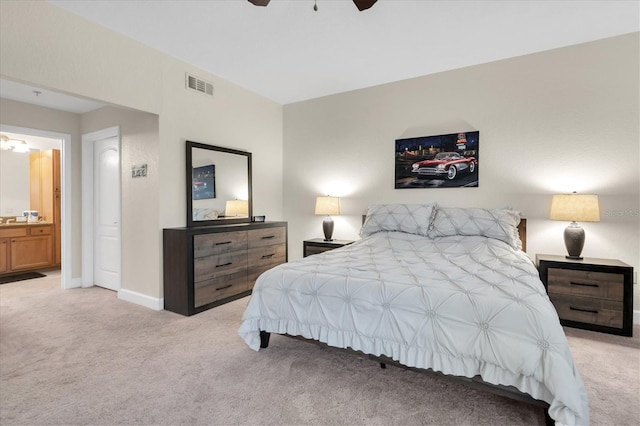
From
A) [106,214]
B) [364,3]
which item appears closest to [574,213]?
[364,3]

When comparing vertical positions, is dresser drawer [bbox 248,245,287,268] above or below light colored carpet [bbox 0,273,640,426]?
above

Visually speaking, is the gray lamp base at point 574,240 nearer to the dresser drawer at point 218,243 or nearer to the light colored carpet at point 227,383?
the light colored carpet at point 227,383

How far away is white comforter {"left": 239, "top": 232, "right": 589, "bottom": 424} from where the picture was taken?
1.49m

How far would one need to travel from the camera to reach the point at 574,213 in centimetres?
296

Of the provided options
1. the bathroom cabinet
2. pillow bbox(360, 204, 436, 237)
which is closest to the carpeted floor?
the bathroom cabinet

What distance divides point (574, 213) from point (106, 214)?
17.6 feet

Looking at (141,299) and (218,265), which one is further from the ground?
(218,265)

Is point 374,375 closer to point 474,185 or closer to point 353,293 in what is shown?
point 353,293

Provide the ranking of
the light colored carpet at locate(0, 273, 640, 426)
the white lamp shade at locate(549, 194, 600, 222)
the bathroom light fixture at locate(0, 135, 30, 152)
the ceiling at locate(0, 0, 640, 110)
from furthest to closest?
the bathroom light fixture at locate(0, 135, 30, 152) < the white lamp shade at locate(549, 194, 600, 222) < the ceiling at locate(0, 0, 640, 110) < the light colored carpet at locate(0, 273, 640, 426)

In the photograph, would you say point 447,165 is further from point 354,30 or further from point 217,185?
point 217,185

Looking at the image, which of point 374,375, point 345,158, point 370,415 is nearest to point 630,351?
point 374,375

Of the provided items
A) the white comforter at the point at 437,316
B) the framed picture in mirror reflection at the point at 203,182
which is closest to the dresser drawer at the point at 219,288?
the framed picture in mirror reflection at the point at 203,182

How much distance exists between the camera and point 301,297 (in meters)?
2.17

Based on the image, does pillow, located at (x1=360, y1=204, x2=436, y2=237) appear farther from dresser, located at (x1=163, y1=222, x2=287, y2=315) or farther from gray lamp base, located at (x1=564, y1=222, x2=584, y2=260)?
dresser, located at (x1=163, y1=222, x2=287, y2=315)
